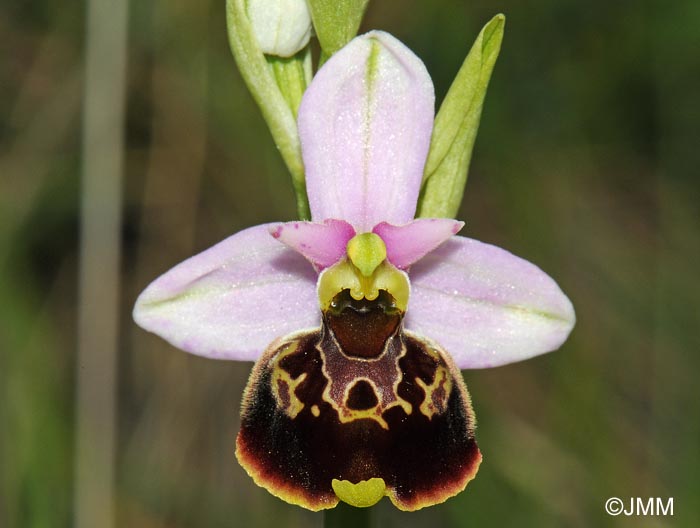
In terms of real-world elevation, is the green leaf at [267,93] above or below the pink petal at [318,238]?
above

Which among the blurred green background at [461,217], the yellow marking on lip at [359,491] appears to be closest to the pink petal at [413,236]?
the yellow marking on lip at [359,491]

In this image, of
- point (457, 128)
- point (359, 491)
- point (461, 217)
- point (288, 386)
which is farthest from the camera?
point (461, 217)

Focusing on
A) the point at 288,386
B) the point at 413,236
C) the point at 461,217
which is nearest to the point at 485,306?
the point at 413,236

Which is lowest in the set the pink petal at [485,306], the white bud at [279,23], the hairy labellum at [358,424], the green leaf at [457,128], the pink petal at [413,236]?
the hairy labellum at [358,424]

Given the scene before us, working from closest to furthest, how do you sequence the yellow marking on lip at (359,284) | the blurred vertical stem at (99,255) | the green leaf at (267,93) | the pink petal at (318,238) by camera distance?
the pink petal at (318,238), the yellow marking on lip at (359,284), the green leaf at (267,93), the blurred vertical stem at (99,255)

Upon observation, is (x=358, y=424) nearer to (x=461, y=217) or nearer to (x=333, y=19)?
(x=333, y=19)

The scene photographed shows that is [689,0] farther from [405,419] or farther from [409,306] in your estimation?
[405,419]

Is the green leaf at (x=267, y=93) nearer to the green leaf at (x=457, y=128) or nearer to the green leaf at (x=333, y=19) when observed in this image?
the green leaf at (x=333, y=19)

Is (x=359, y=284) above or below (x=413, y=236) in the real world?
below

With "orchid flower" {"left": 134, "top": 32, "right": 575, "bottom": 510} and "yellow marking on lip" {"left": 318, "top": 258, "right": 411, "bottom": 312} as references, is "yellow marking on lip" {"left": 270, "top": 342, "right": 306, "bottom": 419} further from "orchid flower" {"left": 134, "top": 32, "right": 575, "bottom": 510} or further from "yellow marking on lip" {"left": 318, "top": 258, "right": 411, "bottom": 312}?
"yellow marking on lip" {"left": 318, "top": 258, "right": 411, "bottom": 312}
